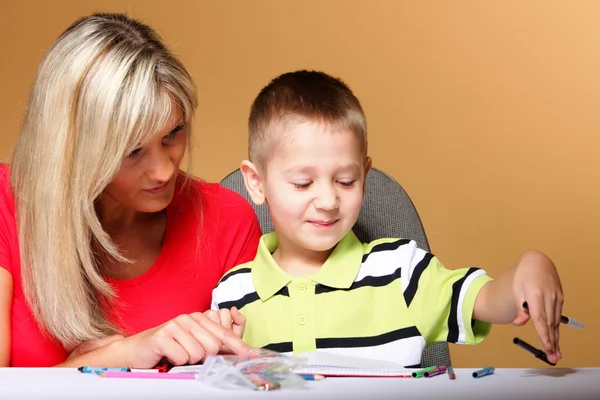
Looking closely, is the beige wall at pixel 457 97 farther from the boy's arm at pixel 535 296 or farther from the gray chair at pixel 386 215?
the boy's arm at pixel 535 296

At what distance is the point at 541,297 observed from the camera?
1111 mm

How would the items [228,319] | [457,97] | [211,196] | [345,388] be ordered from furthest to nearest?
[457,97] < [211,196] < [228,319] < [345,388]

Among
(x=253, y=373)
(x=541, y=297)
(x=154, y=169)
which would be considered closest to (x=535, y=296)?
(x=541, y=297)

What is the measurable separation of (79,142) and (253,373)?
78cm

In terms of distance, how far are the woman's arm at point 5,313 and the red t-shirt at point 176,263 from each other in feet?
0.08

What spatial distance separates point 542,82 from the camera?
9.54ft

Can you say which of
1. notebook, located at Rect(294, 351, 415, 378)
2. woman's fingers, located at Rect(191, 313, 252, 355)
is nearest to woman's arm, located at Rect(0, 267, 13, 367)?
woman's fingers, located at Rect(191, 313, 252, 355)

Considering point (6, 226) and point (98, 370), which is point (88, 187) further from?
point (98, 370)

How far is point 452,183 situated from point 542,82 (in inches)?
18.2

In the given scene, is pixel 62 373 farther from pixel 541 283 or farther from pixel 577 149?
pixel 577 149

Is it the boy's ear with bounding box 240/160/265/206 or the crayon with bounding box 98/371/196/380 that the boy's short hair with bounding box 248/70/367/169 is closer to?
the boy's ear with bounding box 240/160/265/206

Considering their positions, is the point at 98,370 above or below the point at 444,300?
below

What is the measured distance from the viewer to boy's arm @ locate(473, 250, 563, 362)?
1081 millimetres

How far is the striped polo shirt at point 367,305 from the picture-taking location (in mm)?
1445
